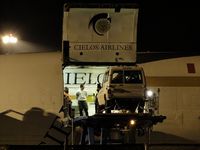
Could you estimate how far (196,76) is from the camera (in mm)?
23422

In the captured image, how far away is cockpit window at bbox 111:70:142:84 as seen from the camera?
20.2m

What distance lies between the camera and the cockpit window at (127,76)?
794 inches

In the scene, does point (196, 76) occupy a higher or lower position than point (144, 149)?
higher

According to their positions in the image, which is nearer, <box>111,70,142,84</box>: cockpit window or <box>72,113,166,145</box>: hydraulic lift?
<box>72,113,166,145</box>: hydraulic lift

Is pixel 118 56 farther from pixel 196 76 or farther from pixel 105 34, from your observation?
pixel 196 76

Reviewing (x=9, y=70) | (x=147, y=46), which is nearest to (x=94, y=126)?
(x=9, y=70)

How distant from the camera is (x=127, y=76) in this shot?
2028cm

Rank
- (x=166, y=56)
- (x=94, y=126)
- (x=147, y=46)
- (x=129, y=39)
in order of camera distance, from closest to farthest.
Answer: (x=94, y=126) → (x=129, y=39) → (x=166, y=56) → (x=147, y=46)

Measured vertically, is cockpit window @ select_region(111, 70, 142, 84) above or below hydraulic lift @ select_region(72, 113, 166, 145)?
above

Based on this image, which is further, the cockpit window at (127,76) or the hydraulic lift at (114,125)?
the cockpit window at (127,76)

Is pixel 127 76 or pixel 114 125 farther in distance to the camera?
pixel 127 76

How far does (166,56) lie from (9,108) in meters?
7.62

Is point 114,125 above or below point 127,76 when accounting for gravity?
below

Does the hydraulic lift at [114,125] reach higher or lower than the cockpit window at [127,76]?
lower
